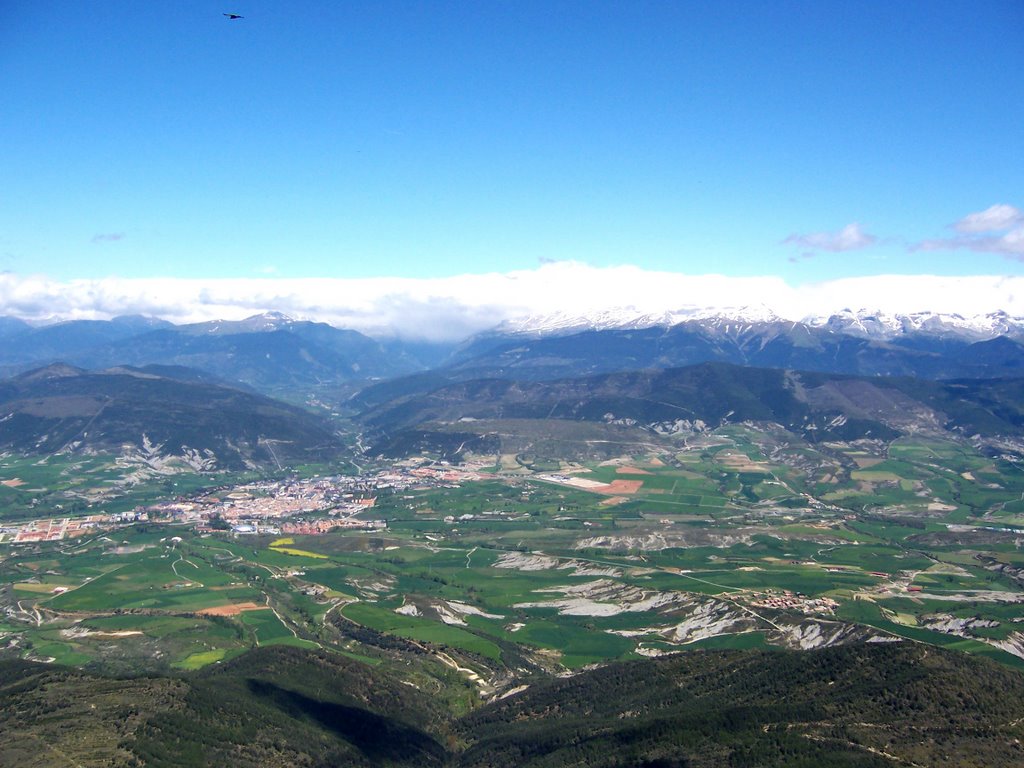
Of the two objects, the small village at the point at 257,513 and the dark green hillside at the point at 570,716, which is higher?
the dark green hillside at the point at 570,716

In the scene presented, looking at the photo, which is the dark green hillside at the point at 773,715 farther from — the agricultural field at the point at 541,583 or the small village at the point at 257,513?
the small village at the point at 257,513

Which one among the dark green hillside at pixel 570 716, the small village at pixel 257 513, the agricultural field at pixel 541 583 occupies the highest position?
the dark green hillside at pixel 570 716

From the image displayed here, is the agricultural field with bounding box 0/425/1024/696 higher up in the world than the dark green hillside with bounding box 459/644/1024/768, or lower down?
lower down

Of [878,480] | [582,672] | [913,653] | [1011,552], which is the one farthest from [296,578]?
[878,480]

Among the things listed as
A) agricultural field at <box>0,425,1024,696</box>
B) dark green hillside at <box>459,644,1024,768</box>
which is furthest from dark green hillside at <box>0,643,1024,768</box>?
agricultural field at <box>0,425,1024,696</box>

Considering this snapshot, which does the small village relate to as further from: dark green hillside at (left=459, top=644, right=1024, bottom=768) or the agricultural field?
dark green hillside at (left=459, top=644, right=1024, bottom=768)

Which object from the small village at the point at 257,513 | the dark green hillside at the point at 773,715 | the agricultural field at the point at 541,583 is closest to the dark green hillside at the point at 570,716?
the dark green hillside at the point at 773,715
